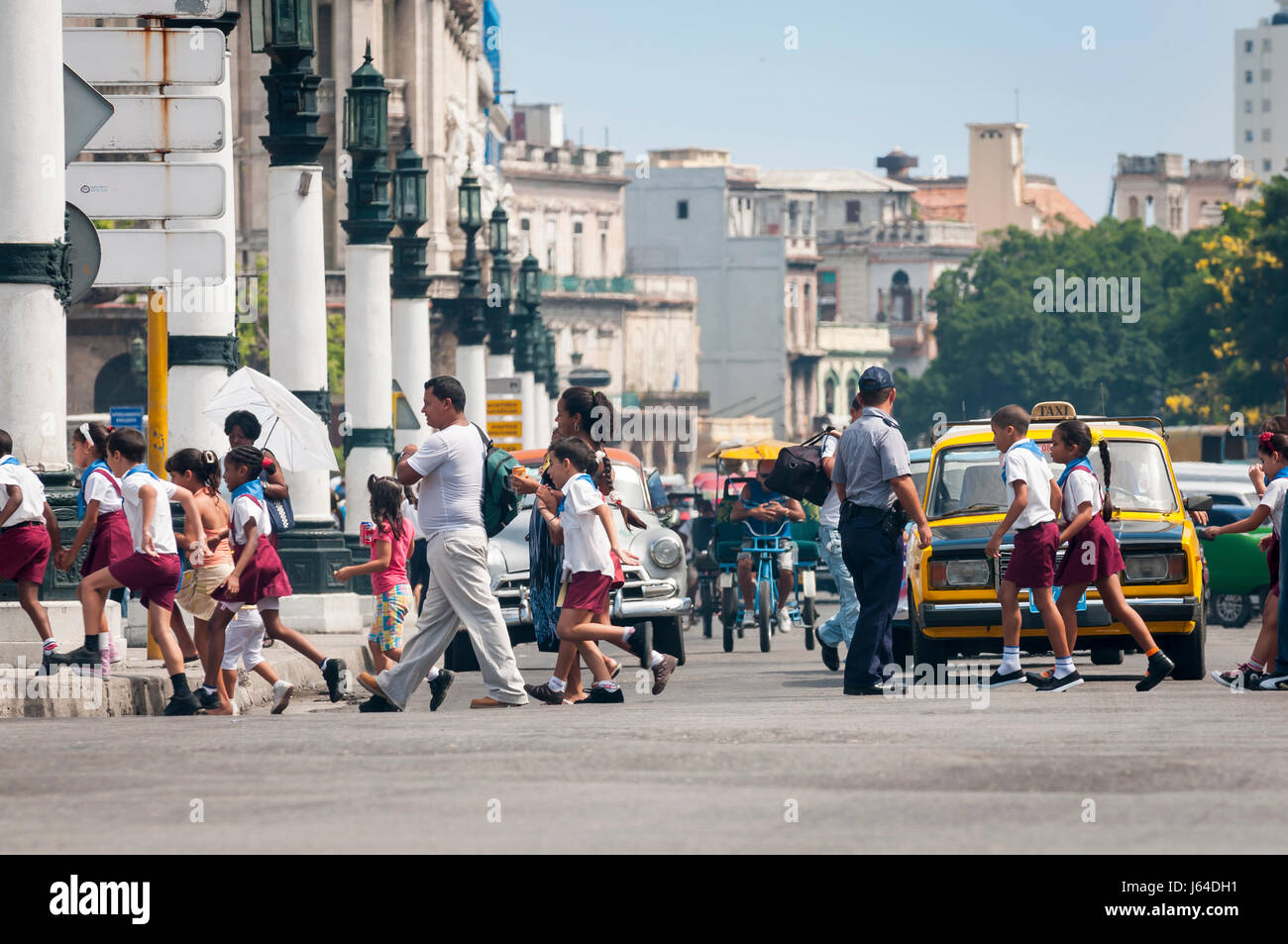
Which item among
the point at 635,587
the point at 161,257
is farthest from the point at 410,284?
the point at 161,257

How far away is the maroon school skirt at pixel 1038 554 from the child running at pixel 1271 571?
1.42 metres

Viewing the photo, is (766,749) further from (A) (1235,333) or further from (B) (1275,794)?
(A) (1235,333)

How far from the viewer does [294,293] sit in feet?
76.1

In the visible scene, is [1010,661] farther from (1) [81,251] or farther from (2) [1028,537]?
(1) [81,251]

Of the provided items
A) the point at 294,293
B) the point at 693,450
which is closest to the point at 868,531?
the point at 294,293

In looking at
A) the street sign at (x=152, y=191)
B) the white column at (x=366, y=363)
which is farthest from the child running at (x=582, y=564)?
the white column at (x=366, y=363)

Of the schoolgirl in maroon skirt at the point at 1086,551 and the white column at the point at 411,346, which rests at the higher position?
the white column at the point at 411,346

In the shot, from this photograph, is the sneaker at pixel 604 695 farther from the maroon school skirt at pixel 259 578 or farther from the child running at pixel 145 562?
the child running at pixel 145 562

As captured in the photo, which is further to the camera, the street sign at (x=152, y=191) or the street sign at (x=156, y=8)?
the street sign at (x=156, y=8)

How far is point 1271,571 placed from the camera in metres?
15.8

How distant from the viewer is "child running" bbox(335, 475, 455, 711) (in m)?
16.6

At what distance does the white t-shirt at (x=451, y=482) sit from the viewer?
13672 mm

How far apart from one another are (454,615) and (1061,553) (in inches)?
176

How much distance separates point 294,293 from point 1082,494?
33.3 ft
